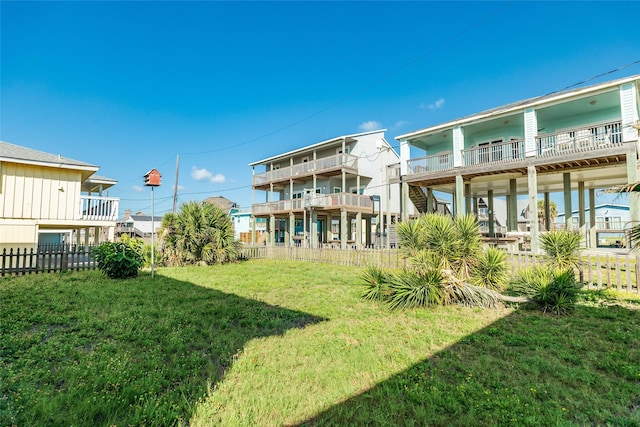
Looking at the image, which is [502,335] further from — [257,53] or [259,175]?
[259,175]

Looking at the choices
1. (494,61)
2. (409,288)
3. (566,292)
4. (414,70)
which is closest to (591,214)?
(494,61)

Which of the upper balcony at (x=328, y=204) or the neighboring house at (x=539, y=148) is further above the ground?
the neighboring house at (x=539, y=148)

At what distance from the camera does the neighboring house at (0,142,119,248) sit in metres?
12.7

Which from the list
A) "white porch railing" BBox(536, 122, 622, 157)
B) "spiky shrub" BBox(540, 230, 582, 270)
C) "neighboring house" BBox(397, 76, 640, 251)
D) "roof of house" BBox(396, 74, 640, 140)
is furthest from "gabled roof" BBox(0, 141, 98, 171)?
"white porch railing" BBox(536, 122, 622, 157)

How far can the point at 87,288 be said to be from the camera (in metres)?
7.98

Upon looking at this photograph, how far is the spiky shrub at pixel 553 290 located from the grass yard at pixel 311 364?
0.30m

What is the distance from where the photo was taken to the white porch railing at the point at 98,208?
47.4 feet

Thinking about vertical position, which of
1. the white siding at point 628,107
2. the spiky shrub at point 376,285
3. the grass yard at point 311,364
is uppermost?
the white siding at point 628,107

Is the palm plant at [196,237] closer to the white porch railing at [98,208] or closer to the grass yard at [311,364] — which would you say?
the white porch railing at [98,208]

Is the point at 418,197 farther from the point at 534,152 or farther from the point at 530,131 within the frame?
the point at 530,131

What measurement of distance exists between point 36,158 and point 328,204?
17294 mm

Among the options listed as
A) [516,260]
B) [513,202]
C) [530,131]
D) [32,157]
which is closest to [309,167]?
[513,202]

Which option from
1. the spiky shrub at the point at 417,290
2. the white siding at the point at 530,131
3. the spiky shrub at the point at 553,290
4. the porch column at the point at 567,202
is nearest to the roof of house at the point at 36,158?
the spiky shrub at the point at 417,290

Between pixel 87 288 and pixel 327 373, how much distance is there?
7927 millimetres
